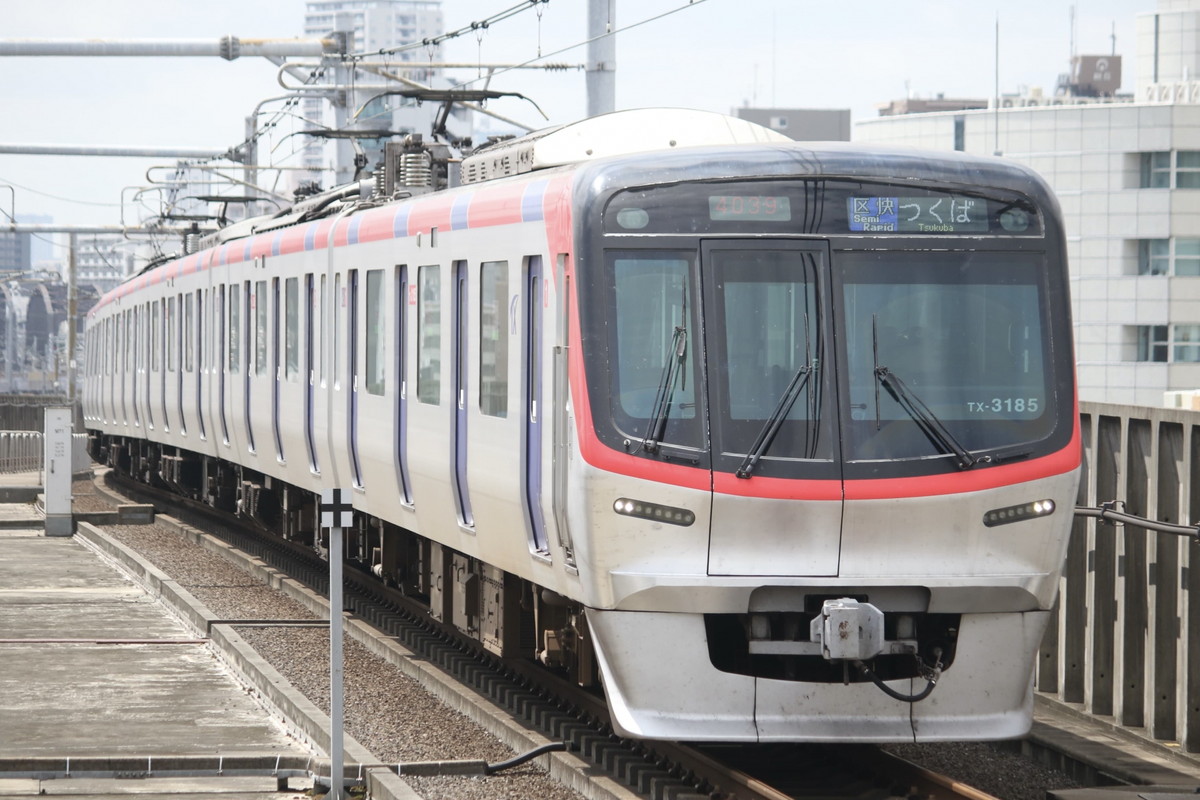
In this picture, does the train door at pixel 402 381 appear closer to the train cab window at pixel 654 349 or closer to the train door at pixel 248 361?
the train cab window at pixel 654 349

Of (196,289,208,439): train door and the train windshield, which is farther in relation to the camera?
(196,289,208,439): train door

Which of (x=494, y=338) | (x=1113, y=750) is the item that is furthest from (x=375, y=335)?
(x=1113, y=750)

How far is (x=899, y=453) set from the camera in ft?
27.1

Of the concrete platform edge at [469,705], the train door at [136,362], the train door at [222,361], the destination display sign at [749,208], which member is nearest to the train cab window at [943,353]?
the destination display sign at [749,208]

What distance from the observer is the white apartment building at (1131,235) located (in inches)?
2736

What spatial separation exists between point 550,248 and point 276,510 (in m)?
11.0

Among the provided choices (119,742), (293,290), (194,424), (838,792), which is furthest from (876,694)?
(194,424)

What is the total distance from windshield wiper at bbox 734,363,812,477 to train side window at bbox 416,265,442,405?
346 centimetres

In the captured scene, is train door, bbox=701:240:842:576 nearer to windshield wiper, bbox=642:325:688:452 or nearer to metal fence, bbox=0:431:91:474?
windshield wiper, bbox=642:325:688:452

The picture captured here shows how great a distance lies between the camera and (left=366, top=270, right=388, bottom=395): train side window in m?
12.9

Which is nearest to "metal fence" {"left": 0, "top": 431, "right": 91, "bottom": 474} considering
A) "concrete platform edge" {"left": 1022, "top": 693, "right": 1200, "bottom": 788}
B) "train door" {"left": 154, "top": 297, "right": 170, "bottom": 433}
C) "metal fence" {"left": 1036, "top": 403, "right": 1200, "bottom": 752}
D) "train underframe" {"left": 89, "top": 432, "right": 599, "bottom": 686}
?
"train door" {"left": 154, "top": 297, "right": 170, "bottom": 433}

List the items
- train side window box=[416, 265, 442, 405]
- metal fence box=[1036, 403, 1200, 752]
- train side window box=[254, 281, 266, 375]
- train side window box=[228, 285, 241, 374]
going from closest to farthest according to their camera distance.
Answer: metal fence box=[1036, 403, 1200, 752]
train side window box=[416, 265, 442, 405]
train side window box=[254, 281, 266, 375]
train side window box=[228, 285, 241, 374]

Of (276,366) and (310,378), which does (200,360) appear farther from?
(310,378)

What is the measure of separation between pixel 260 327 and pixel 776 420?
34.2ft
